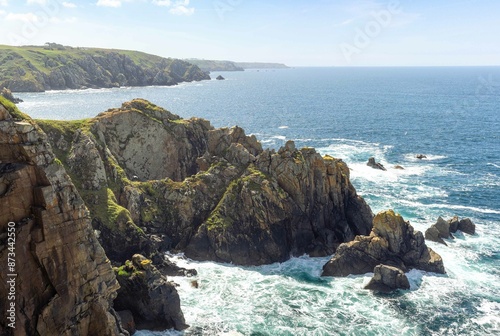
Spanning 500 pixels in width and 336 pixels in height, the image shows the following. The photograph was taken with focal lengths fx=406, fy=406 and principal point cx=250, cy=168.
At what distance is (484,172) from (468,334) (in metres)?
66.1

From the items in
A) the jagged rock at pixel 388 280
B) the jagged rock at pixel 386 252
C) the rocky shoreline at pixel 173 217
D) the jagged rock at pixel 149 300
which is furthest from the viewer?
the jagged rock at pixel 386 252

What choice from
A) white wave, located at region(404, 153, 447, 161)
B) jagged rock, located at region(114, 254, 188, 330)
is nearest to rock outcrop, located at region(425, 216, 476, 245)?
jagged rock, located at region(114, 254, 188, 330)

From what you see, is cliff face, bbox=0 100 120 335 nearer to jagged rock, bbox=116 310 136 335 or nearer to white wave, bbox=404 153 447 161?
jagged rock, bbox=116 310 136 335

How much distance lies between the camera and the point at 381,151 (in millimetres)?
116938

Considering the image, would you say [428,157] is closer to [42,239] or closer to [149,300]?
[149,300]

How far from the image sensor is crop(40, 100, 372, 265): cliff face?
56406mm

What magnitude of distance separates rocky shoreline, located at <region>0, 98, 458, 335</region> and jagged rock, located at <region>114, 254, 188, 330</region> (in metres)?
0.10

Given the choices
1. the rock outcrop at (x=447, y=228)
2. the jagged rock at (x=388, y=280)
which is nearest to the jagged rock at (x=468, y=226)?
the rock outcrop at (x=447, y=228)

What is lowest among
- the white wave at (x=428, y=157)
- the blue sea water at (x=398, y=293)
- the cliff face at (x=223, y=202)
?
the blue sea water at (x=398, y=293)

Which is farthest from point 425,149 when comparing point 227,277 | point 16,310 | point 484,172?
point 16,310

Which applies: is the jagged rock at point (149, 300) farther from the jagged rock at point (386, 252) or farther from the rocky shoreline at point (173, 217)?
the jagged rock at point (386, 252)

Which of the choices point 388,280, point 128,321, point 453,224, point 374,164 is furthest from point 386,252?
point 374,164

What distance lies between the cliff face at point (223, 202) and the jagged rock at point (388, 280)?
32.3 feet

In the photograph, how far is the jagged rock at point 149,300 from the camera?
1665 inches
